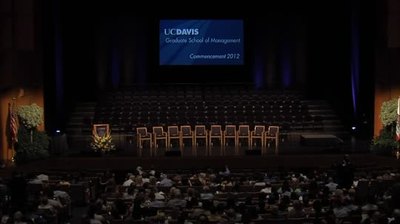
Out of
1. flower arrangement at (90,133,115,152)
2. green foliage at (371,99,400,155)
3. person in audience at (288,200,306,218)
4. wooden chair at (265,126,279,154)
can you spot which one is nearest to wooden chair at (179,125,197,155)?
wooden chair at (265,126,279,154)

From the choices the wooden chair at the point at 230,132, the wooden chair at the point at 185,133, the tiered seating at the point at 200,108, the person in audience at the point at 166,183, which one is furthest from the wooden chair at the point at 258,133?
the person in audience at the point at 166,183

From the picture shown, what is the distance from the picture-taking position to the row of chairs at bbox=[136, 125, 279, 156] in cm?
3084

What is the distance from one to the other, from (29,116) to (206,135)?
7.32m

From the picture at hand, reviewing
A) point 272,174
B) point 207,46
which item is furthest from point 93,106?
point 272,174

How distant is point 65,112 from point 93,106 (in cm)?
256

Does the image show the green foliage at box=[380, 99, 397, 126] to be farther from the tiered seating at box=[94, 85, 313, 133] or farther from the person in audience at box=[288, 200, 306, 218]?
the person in audience at box=[288, 200, 306, 218]

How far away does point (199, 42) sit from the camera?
124 ft

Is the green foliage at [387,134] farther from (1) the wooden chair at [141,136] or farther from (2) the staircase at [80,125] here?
(2) the staircase at [80,125]

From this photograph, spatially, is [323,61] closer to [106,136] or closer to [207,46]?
[207,46]

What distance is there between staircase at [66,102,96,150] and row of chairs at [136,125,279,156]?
287 cm

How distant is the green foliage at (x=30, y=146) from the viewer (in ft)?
89.3

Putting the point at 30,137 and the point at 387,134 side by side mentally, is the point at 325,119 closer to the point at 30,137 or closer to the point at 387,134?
the point at 387,134

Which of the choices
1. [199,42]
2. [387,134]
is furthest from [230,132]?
[199,42]

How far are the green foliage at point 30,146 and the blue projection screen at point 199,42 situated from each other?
37.4 feet
